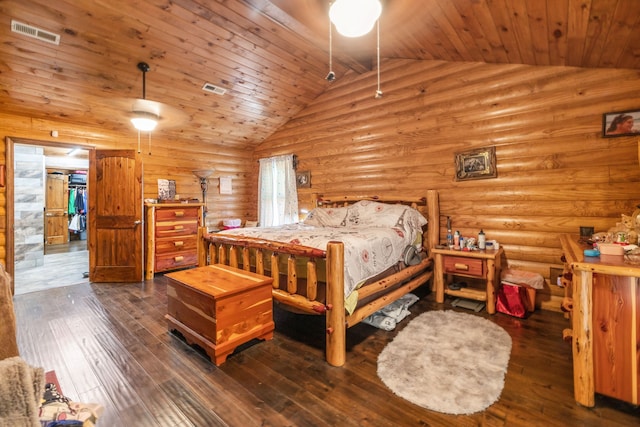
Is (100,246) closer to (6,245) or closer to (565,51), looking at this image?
(6,245)

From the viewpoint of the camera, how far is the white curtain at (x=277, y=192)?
5443 mm

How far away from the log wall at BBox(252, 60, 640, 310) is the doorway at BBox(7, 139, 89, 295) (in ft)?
15.2

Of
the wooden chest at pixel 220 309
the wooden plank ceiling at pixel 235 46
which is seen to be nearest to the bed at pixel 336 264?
the wooden chest at pixel 220 309

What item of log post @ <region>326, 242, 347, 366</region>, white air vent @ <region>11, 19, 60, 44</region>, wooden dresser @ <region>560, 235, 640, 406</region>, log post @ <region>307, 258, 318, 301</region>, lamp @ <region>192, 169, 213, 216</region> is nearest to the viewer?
wooden dresser @ <region>560, 235, 640, 406</region>

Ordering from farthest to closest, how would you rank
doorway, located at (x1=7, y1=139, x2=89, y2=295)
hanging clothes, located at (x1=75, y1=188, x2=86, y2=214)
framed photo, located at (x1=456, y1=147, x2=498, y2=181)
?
hanging clothes, located at (x1=75, y1=188, x2=86, y2=214)
doorway, located at (x1=7, y1=139, x2=89, y2=295)
framed photo, located at (x1=456, y1=147, x2=498, y2=181)

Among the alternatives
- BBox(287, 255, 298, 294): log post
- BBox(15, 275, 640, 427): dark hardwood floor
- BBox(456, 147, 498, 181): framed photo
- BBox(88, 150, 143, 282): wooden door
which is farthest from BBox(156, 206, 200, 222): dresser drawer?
BBox(456, 147, 498, 181): framed photo

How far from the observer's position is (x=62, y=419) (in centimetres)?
84

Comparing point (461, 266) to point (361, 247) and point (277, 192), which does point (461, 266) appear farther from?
point (277, 192)

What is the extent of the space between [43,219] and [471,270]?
25.5ft

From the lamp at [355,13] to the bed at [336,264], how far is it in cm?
160

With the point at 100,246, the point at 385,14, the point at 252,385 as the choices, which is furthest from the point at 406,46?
the point at 100,246

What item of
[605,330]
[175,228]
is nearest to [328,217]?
[175,228]

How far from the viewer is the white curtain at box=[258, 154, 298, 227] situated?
17.9ft

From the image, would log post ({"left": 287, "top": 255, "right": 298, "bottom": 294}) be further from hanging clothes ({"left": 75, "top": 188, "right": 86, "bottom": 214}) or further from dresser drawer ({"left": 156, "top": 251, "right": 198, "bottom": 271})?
hanging clothes ({"left": 75, "top": 188, "right": 86, "bottom": 214})
